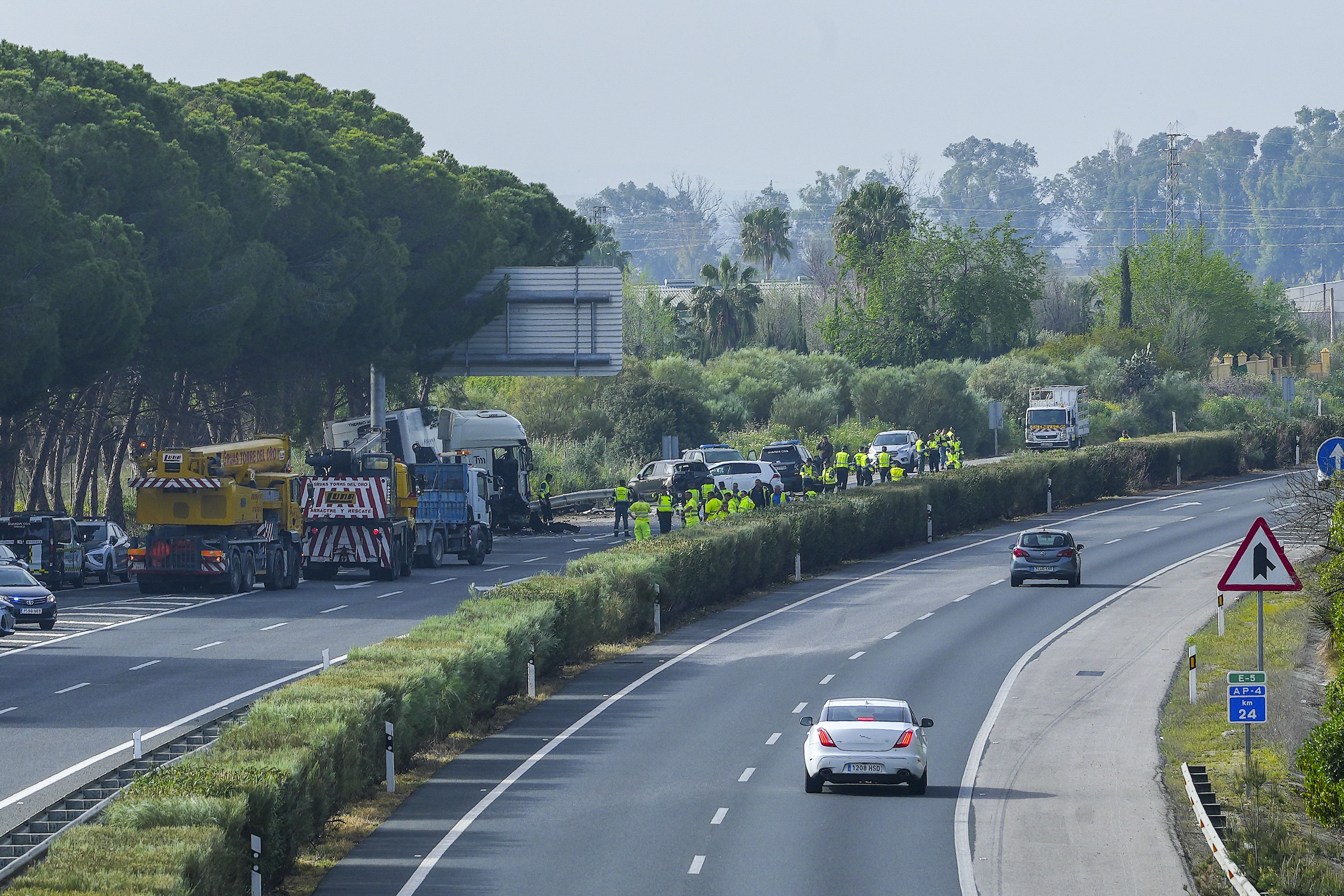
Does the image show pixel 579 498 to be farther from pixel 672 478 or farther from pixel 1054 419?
pixel 1054 419

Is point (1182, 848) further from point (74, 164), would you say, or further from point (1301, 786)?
point (74, 164)

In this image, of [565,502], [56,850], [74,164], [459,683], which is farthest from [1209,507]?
[56,850]

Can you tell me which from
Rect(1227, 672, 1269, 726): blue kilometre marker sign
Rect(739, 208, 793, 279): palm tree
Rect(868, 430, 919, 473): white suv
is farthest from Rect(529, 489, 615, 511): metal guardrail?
Rect(739, 208, 793, 279): palm tree

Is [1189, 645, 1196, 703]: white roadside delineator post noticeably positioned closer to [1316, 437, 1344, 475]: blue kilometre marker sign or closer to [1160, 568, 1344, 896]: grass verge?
[1160, 568, 1344, 896]: grass verge

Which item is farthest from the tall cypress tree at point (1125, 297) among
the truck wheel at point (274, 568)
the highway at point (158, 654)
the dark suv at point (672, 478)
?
the truck wheel at point (274, 568)

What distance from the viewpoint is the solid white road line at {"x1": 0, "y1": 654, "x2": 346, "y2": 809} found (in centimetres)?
2005

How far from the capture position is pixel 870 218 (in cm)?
12450

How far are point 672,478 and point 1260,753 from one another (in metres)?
37.4

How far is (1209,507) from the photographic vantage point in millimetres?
63625

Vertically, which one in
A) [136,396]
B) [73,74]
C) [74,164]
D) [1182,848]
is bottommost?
[1182,848]

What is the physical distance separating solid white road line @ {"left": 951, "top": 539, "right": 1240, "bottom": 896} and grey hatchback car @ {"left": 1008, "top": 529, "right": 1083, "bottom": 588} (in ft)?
4.59

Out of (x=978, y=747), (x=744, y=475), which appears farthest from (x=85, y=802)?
(x=744, y=475)

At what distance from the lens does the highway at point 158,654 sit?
A: 22.7m

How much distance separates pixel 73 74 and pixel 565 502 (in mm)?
26853
